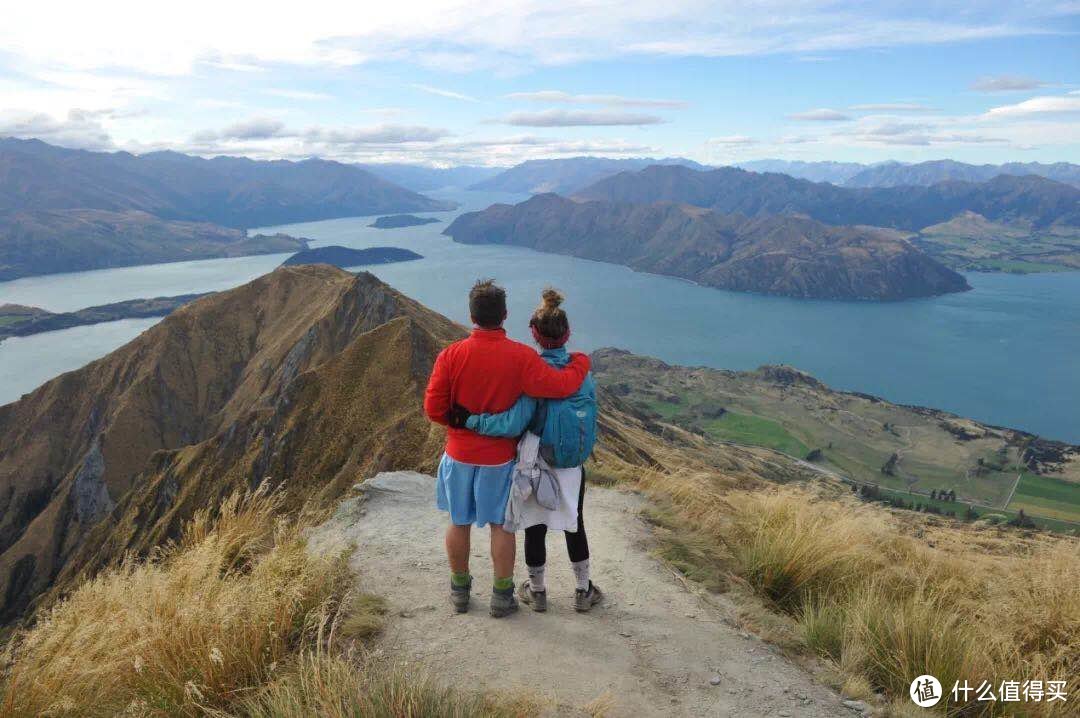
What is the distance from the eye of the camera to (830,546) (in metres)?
7.84

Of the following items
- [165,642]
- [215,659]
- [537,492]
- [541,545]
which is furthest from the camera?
[541,545]

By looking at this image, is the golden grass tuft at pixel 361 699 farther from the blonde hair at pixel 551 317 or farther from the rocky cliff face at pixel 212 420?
the rocky cliff face at pixel 212 420

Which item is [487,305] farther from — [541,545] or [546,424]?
[541,545]

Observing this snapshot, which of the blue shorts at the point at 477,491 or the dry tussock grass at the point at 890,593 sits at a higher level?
the blue shorts at the point at 477,491

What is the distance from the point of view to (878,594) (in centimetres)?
730

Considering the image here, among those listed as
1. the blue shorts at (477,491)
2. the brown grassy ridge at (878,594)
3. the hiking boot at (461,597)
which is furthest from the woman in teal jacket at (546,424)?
the brown grassy ridge at (878,594)

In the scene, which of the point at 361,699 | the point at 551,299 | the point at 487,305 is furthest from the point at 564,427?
the point at 361,699

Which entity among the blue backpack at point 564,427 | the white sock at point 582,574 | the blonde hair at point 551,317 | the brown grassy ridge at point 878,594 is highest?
the blonde hair at point 551,317

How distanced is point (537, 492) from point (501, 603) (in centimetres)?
129

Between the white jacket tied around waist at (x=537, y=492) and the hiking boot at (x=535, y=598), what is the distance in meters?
0.83

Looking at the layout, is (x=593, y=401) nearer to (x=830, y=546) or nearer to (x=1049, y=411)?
(x=830, y=546)

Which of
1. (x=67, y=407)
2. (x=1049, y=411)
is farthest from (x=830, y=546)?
(x=1049, y=411)

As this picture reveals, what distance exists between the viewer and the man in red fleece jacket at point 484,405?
20.1ft

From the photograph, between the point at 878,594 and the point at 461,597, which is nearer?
the point at 461,597
